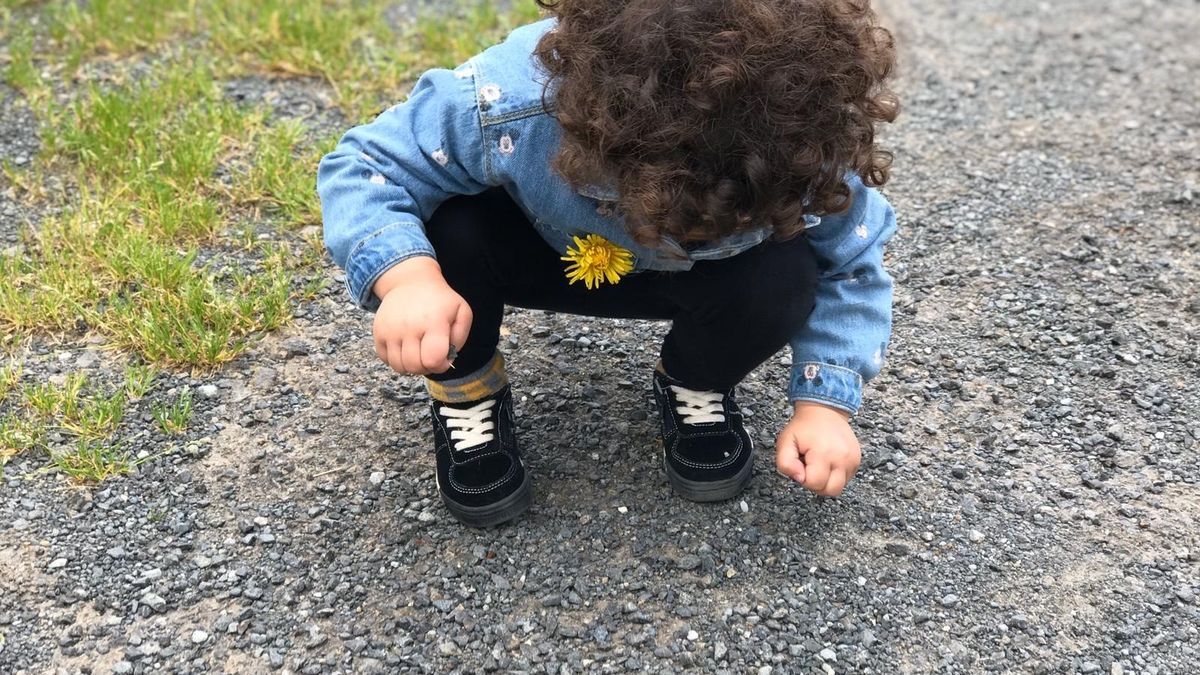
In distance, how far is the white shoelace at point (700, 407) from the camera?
212 cm

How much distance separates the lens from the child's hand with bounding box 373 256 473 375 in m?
1.68

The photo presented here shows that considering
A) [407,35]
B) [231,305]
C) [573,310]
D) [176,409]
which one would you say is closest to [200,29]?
[407,35]

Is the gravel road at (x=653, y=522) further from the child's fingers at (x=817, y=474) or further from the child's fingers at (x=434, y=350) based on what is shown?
the child's fingers at (x=434, y=350)

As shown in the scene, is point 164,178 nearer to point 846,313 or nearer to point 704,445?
point 704,445

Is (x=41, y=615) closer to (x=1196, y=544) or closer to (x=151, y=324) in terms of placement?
(x=151, y=324)

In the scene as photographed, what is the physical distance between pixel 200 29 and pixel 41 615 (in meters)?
2.20

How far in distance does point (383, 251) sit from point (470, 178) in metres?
0.20

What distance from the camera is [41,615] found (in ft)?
6.06

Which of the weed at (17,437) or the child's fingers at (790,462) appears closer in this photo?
the child's fingers at (790,462)

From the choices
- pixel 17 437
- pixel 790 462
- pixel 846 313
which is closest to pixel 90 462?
pixel 17 437

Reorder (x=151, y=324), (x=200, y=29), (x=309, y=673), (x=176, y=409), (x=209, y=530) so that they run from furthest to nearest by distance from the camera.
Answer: (x=200, y=29) < (x=151, y=324) < (x=176, y=409) < (x=209, y=530) < (x=309, y=673)

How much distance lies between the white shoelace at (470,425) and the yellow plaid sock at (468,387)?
2 cm

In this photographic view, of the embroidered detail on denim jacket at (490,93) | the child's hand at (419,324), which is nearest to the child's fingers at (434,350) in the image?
the child's hand at (419,324)

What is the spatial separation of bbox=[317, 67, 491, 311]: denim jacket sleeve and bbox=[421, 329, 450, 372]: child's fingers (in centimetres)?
15
